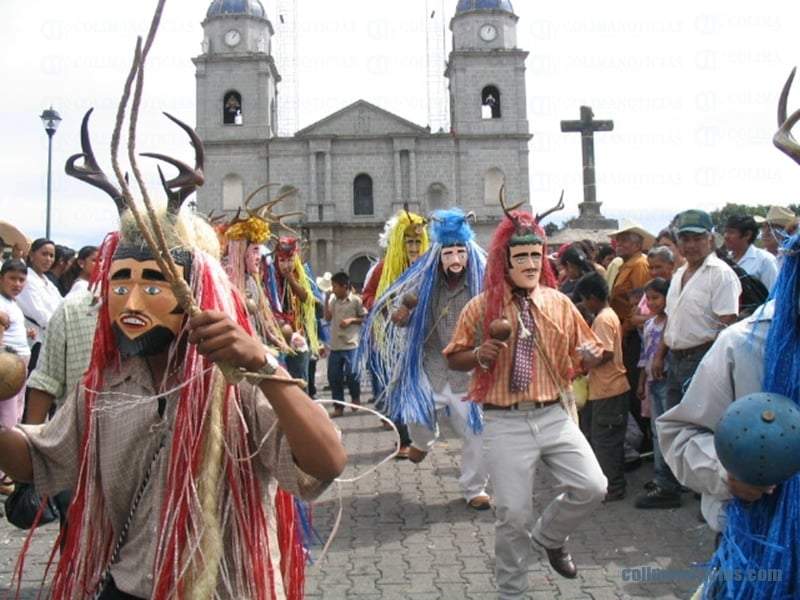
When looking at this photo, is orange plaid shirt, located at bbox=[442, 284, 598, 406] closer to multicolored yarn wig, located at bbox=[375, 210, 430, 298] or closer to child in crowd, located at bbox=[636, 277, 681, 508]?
child in crowd, located at bbox=[636, 277, 681, 508]

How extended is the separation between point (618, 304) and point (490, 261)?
3.26 meters

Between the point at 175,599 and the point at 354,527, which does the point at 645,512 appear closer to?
the point at 354,527

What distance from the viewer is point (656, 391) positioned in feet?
21.4

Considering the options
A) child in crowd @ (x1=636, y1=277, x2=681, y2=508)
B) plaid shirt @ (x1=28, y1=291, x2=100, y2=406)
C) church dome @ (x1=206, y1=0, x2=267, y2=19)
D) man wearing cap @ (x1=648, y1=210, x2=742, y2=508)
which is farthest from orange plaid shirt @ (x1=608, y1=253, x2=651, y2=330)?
church dome @ (x1=206, y1=0, x2=267, y2=19)

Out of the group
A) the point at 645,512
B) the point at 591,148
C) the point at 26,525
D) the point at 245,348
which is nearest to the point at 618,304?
the point at 645,512

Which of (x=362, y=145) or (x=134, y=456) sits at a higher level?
(x=362, y=145)

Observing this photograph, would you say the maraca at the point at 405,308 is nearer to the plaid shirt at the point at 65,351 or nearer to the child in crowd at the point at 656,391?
the child in crowd at the point at 656,391

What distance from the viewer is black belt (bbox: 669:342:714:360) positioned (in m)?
5.78

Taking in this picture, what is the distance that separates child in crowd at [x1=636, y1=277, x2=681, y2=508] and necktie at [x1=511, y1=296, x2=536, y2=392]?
2049 mm

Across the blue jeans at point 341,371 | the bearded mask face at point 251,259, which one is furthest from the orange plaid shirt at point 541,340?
the blue jeans at point 341,371

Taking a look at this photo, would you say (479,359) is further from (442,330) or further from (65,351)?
(442,330)

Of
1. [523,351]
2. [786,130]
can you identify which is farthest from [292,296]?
[786,130]

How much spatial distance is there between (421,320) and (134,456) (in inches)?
160

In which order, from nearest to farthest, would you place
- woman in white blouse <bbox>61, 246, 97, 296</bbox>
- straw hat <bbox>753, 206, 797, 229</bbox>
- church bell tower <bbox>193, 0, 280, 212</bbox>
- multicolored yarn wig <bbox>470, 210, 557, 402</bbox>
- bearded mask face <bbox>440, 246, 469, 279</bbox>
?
1. multicolored yarn wig <bbox>470, 210, 557, 402</bbox>
2. bearded mask face <bbox>440, 246, 469, 279</bbox>
3. straw hat <bbox>753, 206, 797, 229</bbox>
4. woman in white blouse <bbox>61, 246, 97, 296</bbox>
5. church bell tower <bbox>193, 0, 280, 212</bbox>
